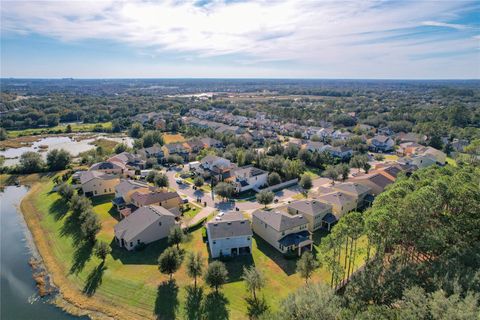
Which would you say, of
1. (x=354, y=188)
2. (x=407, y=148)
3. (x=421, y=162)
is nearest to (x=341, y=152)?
(x=421, y=162)

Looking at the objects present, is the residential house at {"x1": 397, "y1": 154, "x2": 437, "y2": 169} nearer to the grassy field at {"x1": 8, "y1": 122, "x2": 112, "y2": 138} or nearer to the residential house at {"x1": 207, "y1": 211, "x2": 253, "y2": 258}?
the residential house at {"x1": 207, "y1": 211, "x2": 253, "y2": 258}

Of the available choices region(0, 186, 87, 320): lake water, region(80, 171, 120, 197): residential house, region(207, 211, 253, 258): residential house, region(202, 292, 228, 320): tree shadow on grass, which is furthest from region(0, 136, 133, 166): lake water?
region(202, 292, 228, 320): tree shadow on grass

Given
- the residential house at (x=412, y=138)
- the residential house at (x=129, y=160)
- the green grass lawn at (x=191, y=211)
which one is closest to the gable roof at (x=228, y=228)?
the green grass lawn at (x=191, y=211)

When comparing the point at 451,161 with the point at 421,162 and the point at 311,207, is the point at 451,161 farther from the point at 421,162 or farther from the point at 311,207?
the point at 311,207

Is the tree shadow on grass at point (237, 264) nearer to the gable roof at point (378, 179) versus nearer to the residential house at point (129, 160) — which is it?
the gable roof at point (378, 179)

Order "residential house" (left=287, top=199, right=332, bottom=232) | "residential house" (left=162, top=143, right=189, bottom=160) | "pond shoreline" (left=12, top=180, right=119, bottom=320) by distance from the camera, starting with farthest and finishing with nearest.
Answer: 1. "residential house" (left=162, top=143, right=189, bottom=160)
2. "residential house" (left=287, top=199, right=332, bottom=232)
3. "pond shoreline" (left=12, top=180, right=119, bottom=320)
